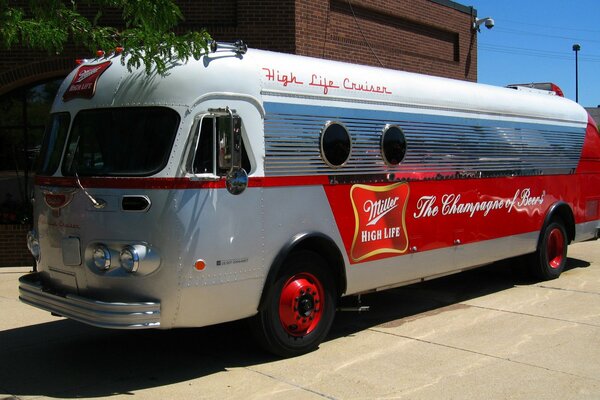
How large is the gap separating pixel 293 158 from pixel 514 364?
272 centimetres

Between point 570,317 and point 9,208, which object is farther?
point 9,208

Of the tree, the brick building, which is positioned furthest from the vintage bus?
the brick building

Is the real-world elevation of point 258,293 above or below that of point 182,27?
below

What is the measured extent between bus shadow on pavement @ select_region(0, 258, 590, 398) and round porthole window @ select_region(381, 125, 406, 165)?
6.14ft

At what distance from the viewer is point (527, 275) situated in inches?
378

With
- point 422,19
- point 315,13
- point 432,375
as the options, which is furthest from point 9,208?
point 422,19

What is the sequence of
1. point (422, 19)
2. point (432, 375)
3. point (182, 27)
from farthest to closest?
1. point (422, 19)
2. point (182, 27)
3. point (432, 375)

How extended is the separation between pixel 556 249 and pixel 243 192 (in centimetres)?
639

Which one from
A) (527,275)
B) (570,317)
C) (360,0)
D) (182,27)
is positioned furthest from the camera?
(360,0)

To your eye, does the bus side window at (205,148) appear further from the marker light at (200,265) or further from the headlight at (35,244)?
the headlight at (35,244)

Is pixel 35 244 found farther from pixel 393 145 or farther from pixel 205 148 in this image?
pixel 393 145

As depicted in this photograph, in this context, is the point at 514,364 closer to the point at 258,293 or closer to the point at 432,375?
the point at 432,375

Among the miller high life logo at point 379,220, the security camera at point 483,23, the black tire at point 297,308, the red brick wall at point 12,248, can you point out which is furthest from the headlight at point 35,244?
the security camera at point 483,23

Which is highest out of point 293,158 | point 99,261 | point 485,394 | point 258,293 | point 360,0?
point 360,0
